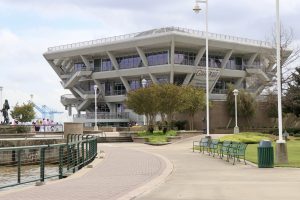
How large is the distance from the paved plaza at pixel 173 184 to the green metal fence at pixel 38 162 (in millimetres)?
874

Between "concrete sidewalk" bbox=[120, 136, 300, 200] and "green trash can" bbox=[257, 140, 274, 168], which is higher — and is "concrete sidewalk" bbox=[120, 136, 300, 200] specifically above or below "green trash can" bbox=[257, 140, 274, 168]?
below

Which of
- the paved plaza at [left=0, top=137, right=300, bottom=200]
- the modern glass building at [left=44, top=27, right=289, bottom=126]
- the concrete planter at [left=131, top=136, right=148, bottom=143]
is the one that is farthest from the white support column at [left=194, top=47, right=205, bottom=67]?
the paved plaza at [left=0, top=137, right=300, bottom=200]

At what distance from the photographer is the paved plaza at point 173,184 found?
1202 cm

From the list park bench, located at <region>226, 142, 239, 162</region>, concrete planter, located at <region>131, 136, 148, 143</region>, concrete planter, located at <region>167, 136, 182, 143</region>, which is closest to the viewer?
park bench, located at <region>226, 142, 239, 162</region>

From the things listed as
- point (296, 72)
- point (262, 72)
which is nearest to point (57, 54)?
point (262, 72)

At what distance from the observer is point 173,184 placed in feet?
47.6

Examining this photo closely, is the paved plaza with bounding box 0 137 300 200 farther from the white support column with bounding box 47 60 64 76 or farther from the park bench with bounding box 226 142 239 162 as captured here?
the white support column with bounding box 47 60 64 76

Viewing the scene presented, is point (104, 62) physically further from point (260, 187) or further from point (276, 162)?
point (260, 187)

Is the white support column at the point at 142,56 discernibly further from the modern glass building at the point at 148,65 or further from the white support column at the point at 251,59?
the white support column at the point at 251,59

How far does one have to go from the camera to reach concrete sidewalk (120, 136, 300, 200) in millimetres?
11977

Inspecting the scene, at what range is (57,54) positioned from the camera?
104m

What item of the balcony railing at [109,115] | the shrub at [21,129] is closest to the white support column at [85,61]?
the balcony railing at [109,115]

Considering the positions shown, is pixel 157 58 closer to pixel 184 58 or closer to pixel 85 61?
pixel 184 58

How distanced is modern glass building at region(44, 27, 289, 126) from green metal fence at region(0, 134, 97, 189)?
62689 millimetres
